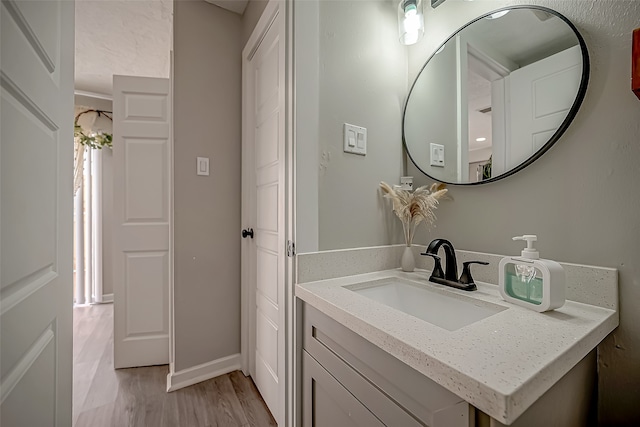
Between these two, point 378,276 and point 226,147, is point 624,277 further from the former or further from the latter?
point 226,147

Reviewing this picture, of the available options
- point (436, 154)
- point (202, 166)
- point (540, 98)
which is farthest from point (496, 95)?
point (202, 166)

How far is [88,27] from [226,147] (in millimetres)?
1566

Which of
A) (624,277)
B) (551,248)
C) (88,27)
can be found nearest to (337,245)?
(551,248)

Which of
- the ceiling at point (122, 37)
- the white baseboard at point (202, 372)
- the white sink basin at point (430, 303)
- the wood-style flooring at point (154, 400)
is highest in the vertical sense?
the ceiling at point (122, 37)

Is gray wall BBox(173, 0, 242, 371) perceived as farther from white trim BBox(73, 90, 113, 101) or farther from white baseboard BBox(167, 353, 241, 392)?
white trim BBox(73, 90, 113, 101)

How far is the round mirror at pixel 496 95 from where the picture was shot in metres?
0.86

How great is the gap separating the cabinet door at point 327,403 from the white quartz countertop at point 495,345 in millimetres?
196

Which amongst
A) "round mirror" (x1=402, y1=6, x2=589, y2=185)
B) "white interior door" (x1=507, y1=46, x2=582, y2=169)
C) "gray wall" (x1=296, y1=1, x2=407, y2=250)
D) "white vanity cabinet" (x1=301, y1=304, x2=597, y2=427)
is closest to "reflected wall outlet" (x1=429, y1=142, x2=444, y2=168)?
"round mirror" (x1=402, y1=6, x2=589, y2=185)

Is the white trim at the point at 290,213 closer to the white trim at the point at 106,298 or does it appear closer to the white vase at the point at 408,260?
the white vase at the point at 408,260

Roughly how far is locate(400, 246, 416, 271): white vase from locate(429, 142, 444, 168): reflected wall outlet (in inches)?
15.2

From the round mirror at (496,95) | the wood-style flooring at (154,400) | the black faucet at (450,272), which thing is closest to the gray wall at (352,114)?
the round mirror at (496,95)

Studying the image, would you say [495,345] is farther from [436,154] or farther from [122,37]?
[122,37]

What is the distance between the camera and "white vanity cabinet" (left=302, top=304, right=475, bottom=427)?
0.53 meters

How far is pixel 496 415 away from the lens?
1.38 feet
